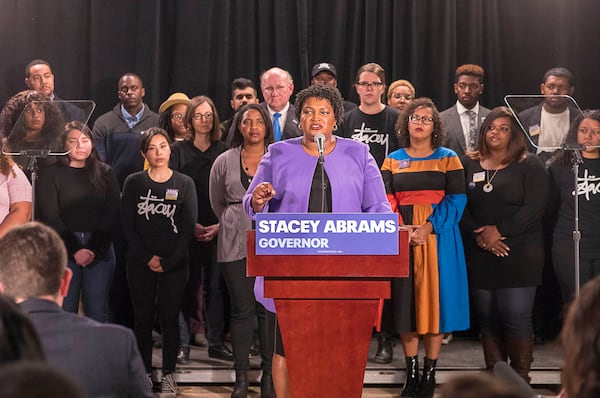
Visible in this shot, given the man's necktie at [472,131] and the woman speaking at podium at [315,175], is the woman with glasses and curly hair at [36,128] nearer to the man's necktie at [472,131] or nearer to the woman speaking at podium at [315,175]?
the woman speaking at podium at [315,175]

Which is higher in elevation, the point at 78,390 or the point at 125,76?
the point at 125,76

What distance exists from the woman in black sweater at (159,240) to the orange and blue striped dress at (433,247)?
4.17 feet

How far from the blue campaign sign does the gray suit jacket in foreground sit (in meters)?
1.26

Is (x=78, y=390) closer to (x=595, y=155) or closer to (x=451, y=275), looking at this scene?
(x=451, y=275)

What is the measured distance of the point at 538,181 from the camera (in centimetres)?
568

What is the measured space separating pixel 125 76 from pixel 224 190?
1.54 meters

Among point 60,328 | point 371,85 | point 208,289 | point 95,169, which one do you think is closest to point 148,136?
point 95,169

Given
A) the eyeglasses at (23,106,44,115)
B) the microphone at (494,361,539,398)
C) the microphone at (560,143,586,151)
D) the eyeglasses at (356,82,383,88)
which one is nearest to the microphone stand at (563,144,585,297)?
A: the microphone at (560,143,586,151)

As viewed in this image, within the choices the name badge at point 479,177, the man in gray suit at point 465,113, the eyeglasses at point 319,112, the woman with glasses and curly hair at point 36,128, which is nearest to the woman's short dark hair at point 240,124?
the woman with glasses and curly hair at point 36,128

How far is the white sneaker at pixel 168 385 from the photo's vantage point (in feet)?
18.4

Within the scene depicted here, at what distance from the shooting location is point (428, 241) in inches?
223

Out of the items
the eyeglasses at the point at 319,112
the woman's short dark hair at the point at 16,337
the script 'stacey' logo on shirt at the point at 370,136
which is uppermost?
the eyeglasses at the point at 319,112

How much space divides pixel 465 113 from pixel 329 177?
8.79 ft

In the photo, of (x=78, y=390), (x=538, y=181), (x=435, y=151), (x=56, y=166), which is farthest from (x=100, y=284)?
(x=78, y=390)
